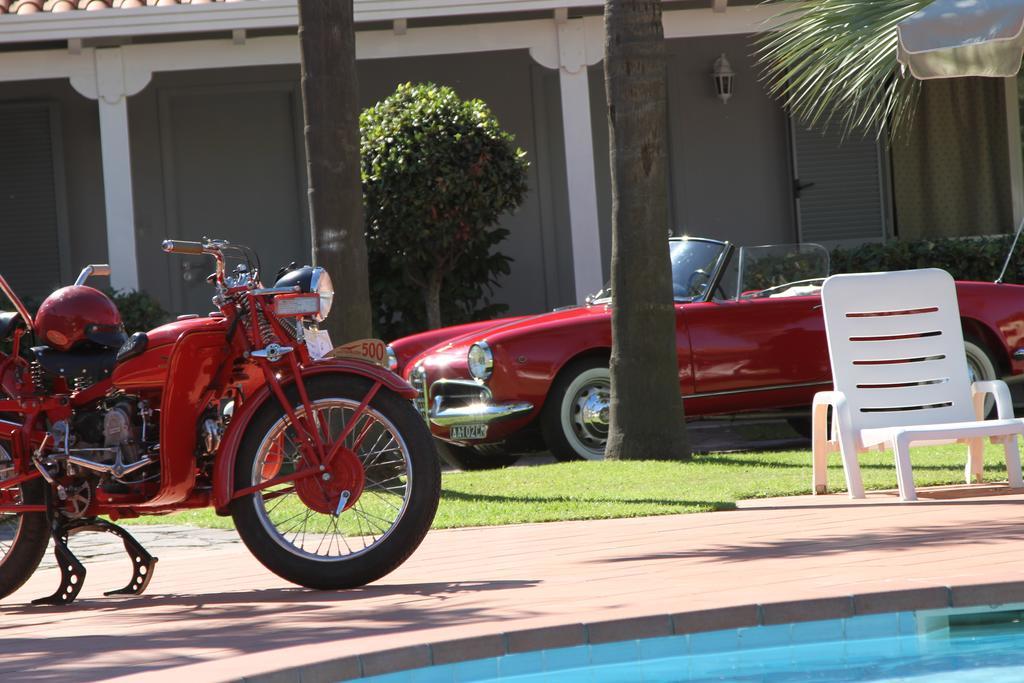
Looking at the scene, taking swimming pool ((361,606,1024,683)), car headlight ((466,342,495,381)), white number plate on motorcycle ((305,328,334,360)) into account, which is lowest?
swimming pool ((361,606,1024,683))

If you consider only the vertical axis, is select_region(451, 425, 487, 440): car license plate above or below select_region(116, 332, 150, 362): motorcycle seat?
below

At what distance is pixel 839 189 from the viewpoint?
14281 mm

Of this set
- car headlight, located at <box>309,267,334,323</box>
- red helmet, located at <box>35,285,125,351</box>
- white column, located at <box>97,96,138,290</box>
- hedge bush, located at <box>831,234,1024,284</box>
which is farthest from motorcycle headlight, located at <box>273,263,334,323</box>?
hedge bush, located at <box>831,234,1024,284</box>

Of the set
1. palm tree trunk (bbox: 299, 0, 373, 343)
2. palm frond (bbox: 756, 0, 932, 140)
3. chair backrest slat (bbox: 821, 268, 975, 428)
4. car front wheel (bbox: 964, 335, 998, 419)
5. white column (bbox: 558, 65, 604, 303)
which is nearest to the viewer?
chair backrest slat (bbox: 821, 268, 975, 428)

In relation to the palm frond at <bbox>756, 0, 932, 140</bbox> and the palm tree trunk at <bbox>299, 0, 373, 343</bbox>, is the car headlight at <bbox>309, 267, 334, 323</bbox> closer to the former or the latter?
the palm tree trunk at <bbox>299, 0, 373, 343</bbox>

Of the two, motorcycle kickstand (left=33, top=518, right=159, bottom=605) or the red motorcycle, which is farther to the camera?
motorcycle kickstand (left=33, top=518, right=159, bottom=605)

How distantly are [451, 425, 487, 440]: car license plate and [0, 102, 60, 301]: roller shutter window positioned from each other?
640 centimetres

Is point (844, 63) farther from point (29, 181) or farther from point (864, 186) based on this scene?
point (29, 181)

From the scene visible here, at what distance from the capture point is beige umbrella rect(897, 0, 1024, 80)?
776 centimetres

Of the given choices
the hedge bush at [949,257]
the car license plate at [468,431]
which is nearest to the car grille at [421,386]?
the car license plate at [468,431]

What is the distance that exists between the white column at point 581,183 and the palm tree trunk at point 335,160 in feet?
14.8

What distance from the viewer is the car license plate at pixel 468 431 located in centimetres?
872

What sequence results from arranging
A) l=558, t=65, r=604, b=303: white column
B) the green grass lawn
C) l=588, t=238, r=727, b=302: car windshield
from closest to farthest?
the green grass lawn
l=588, t=238, r=727, b=302: car windshield
l=558, t=65, r=604, b=303: white column

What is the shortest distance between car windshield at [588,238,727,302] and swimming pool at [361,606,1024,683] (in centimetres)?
519
